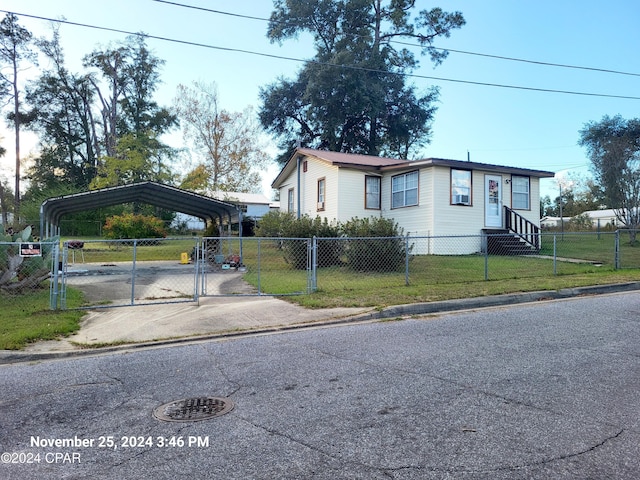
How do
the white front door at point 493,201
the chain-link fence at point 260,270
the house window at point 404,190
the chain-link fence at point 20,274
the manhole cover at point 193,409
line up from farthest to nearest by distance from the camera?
the white front door at point 493,201
the house window at point 404,190
the chain-link fence at point 260,270
the chain-link fence at point 20,274
the manhole cover at point 193,409

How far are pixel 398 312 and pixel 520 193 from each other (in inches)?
603

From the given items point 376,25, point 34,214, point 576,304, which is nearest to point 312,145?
point 376,25

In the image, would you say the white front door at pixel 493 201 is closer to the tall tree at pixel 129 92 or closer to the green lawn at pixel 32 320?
the green lawn at pixel 32 320

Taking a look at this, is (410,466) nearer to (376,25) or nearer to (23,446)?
(23,446)

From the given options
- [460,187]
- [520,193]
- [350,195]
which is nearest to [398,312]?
[460,187]

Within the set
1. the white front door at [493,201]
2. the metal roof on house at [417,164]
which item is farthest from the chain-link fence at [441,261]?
the metal roof on house at [417,164]

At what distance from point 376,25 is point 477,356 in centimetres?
3965

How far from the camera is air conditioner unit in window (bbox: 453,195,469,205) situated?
19453 millimetres

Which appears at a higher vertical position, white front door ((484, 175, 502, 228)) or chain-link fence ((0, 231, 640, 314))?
white front door ((484, 175, 502, 228))

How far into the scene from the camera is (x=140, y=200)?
22.2 meters

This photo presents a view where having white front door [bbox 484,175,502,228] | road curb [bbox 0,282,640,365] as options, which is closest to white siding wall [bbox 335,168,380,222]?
white front door [bbox 484,175,502,228]

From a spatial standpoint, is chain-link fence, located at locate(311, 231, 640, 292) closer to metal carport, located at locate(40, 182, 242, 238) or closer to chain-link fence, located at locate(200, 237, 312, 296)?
chain-link fence, located at locate(200, 237, 312, 296)

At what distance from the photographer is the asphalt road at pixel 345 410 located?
9.71ft

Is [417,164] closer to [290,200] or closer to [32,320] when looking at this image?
[290,200]
